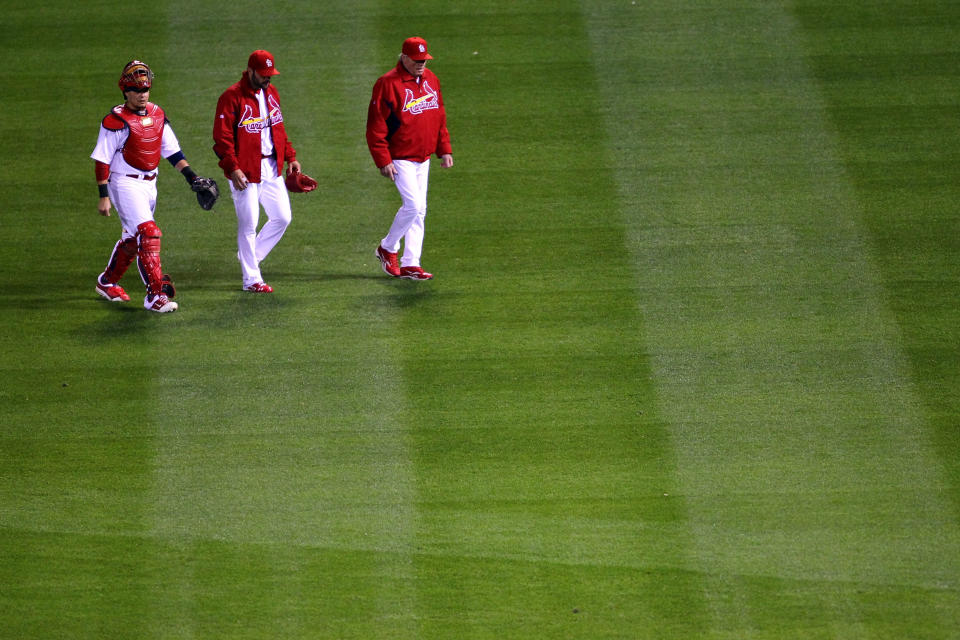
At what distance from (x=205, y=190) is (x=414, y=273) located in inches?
69.5

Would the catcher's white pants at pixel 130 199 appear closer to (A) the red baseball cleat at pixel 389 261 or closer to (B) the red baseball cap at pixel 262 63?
(B) the red baseball cap at pixel 262 63

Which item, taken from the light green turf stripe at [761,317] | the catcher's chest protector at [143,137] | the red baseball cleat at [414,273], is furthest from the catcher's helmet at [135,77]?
the light green turf stripe at [761,317]

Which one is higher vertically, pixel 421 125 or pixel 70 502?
pixel 421 125

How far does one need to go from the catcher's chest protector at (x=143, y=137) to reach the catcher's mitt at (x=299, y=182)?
40.7 inches

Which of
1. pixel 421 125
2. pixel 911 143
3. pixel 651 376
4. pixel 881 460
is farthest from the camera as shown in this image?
pixel 911 143

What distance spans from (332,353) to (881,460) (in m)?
3.98

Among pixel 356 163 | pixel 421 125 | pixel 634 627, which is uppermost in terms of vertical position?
pixel 421 125

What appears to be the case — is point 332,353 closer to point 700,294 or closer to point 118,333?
point 118,333

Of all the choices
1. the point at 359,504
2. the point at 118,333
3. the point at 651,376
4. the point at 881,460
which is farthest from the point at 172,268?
the point at 881,460

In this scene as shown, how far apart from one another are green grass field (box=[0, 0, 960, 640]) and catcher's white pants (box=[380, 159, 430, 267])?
0.96 ft

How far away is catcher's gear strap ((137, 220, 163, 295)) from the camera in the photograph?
8930 mm

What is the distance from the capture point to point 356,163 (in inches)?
426

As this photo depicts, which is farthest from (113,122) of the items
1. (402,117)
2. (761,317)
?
(761,317)

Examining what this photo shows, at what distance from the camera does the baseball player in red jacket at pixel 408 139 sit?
29.7ft
